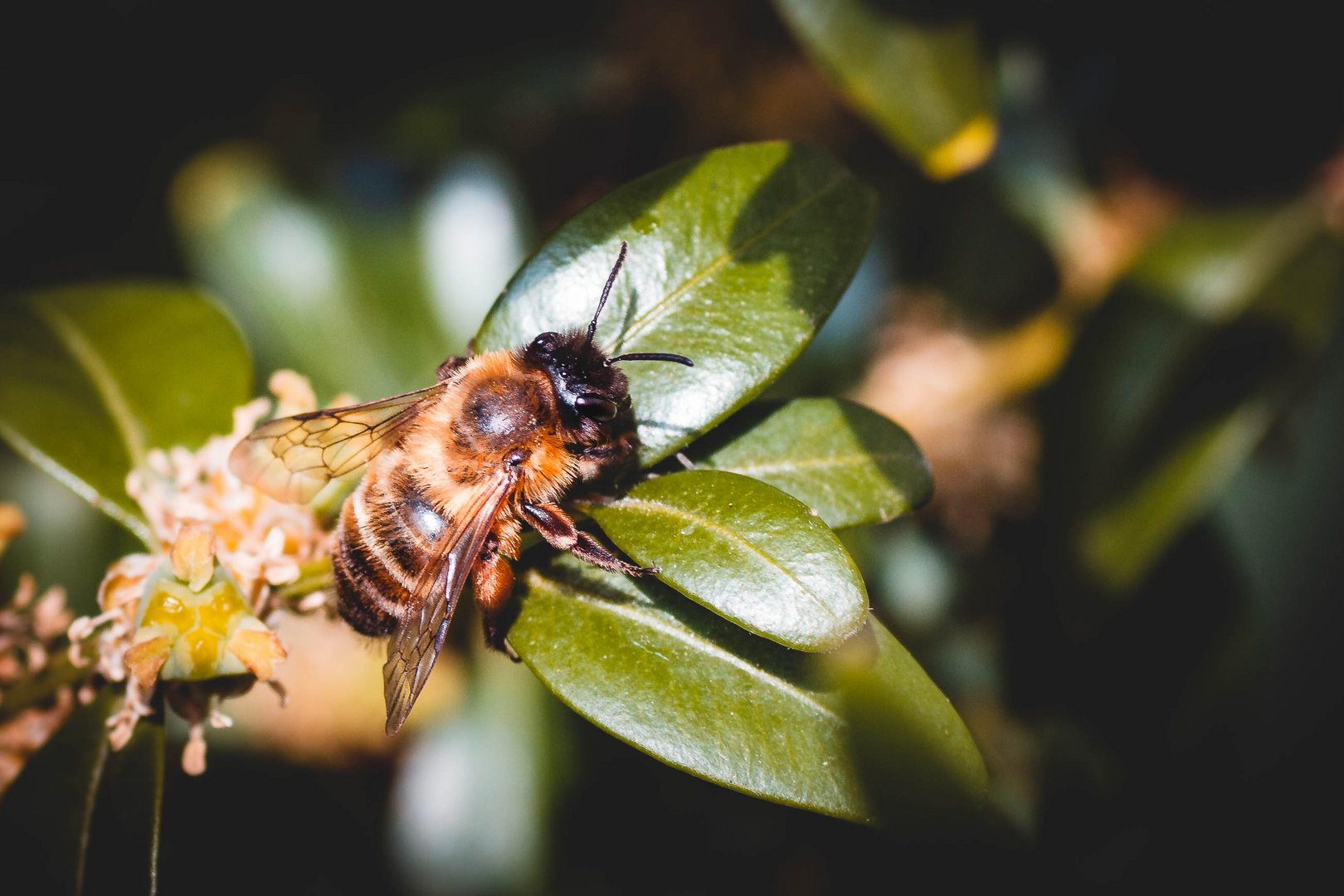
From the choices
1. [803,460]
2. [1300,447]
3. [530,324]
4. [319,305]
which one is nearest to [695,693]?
[803,460]

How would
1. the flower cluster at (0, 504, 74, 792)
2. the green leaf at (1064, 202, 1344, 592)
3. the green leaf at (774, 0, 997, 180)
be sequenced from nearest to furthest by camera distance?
the flower cluster at (0, 504, 74, 792) < the green leaf at (774, 0, 997, 180) < the green leaf at (1064, 202, 1344, 592)

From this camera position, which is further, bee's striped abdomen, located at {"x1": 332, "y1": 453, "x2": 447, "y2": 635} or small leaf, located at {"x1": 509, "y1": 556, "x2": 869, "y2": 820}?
bee's striped abdomen, located at {"x1": 332, "y1": 453, "x2": 447, "y2": 635}

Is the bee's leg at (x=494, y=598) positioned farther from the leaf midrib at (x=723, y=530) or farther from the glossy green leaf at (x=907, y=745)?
the glossy green leaf at (x=907, y=745)

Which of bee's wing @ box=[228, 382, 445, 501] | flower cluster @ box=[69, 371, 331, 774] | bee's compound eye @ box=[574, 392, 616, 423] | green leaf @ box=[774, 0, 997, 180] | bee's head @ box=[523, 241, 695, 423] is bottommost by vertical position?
flower cluster @ box=[69, 371, 331, 774]

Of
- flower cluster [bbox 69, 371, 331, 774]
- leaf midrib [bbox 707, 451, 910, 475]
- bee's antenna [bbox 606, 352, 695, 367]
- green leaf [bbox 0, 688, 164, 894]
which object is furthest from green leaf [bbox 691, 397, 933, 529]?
green leaf [bbox 0, 688, 164, 894]

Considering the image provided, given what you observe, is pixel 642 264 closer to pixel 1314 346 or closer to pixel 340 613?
pixel 340 613

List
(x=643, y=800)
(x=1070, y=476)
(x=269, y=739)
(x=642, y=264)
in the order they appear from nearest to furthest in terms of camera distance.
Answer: (x=642, y=264) → (x=1070, y=476) → (x=643, y=800) → (x=269, y=739)

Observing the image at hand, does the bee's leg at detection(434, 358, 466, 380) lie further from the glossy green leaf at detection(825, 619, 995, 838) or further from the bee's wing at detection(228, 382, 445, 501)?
the glossy green leaf at detection(825, 619, 995, 838)
